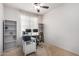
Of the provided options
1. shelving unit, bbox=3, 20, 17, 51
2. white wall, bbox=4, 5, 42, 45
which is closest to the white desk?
white wall, bbox=4, 5, 42, 45

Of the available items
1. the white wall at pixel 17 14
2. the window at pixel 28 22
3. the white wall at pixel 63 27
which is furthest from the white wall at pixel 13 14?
the white wall at pixel 63 27

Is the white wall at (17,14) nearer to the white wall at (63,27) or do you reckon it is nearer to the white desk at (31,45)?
the white desk at (31,45)

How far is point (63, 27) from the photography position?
198cm

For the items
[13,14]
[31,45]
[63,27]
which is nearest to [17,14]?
[13,14]

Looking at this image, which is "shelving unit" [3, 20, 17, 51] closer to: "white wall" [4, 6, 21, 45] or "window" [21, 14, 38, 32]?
"white wall" [4, 6, 21, 45]

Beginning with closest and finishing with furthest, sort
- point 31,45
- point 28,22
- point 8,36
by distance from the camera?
1. point 28,22
2. point 31,45
3. point 8,36

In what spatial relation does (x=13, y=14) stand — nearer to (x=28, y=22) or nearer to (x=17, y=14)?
(x=17, y=14)

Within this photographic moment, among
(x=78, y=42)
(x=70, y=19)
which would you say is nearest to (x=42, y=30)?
(x=70, y=19)

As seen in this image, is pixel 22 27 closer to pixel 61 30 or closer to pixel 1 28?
pixel 1 28

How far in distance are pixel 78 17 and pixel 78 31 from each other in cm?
47

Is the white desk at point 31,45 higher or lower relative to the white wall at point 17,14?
lower

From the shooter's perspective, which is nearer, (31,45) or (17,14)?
(17,14)

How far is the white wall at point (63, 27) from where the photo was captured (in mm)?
1921

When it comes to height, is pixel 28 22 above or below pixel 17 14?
below
